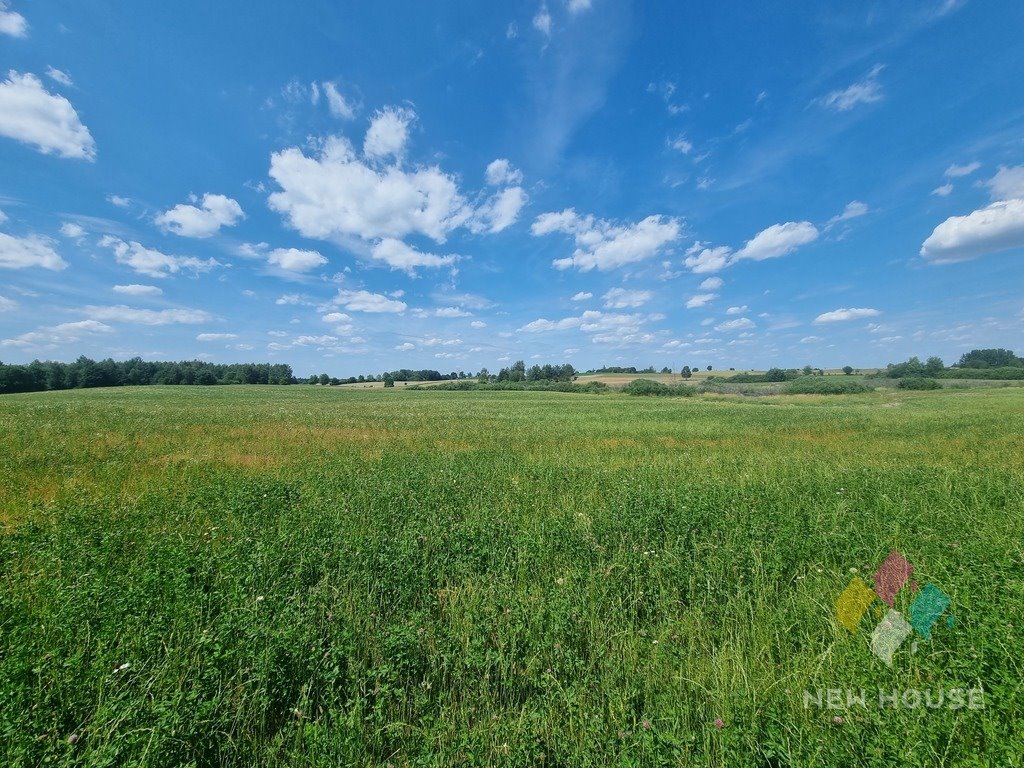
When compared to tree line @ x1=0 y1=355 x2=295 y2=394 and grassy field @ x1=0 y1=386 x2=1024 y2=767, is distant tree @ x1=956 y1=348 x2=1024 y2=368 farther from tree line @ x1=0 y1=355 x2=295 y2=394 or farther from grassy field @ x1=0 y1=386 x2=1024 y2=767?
tree line @ x1=0 y1=355 x2=295 y2=394

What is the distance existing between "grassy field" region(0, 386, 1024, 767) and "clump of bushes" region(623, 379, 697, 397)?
6980 centimetres

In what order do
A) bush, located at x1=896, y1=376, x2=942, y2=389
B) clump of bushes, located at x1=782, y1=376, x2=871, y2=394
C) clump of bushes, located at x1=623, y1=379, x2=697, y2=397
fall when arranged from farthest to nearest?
1. bush, located at x1=896, y1=376, x2=942, y2=389
2. clump of bushes, located at x1=623, y1=379, x2=697, y2=397
3. clump of bushes, located at x1=782, y1=376, x2=871, y2=394

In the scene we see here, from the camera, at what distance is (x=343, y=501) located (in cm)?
726

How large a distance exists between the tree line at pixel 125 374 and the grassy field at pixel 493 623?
403 feet

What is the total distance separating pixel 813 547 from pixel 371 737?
5859 millimetres

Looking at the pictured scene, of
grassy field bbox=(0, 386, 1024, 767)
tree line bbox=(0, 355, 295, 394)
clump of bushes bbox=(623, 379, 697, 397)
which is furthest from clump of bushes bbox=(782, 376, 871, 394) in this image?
tree line bbox=(0, 355, 295, 394)

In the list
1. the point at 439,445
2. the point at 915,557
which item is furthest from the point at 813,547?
the point at 439,445

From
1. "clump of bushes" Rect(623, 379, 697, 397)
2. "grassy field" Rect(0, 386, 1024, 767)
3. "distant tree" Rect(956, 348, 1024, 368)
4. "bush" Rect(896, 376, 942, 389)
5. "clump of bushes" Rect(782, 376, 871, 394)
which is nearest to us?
"grassy field" Rect(0, 386, 1024, 767)

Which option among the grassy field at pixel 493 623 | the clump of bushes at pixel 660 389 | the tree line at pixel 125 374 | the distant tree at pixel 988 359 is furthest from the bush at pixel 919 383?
the tree line at pixel 125 374

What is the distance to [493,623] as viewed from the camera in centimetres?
381

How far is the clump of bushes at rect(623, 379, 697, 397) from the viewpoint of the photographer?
7506cm

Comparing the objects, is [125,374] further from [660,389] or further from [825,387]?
[825,387]

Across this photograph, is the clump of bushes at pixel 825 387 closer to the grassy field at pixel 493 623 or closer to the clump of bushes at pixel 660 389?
the clump of bushes at pixel 660 389

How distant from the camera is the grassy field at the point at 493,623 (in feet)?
8.13
